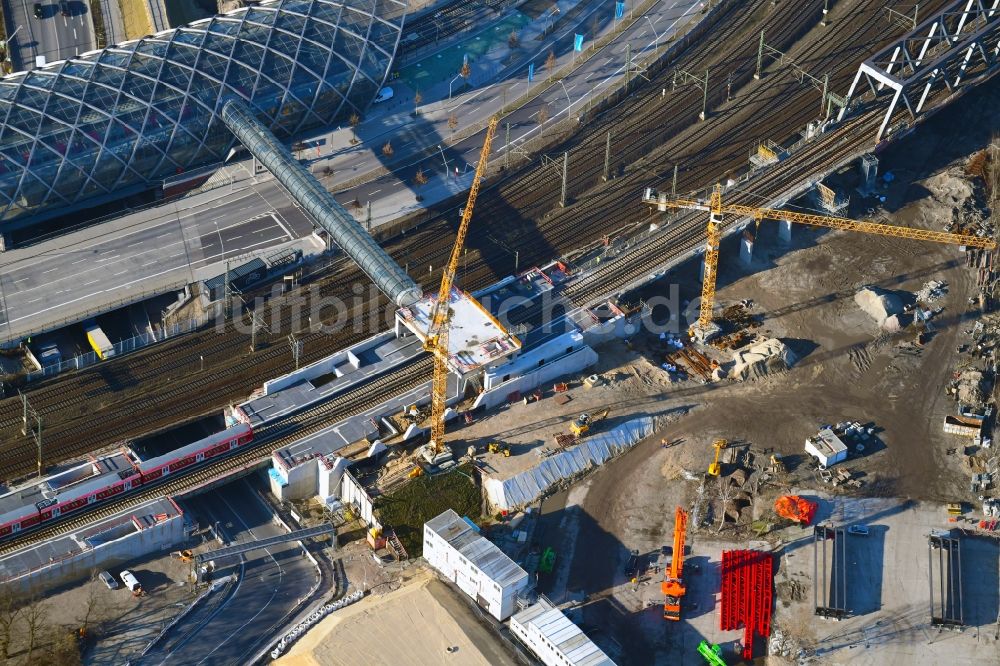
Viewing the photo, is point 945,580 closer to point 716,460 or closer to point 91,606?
point 716,460

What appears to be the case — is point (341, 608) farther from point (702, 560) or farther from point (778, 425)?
point (778, 425)

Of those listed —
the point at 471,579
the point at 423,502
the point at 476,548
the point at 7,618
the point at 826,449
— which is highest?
the point at 826,449

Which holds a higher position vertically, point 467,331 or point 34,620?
point 467,331

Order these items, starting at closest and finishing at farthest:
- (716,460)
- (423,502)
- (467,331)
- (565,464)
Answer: (423,502) < (565,464) < (716,460) < (467,331)

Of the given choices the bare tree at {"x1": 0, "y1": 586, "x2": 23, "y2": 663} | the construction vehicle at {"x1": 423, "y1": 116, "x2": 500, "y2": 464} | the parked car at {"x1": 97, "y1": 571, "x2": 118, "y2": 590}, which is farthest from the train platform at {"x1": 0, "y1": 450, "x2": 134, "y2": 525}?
the construction vehicle at {"x1": 423, "y1": 116, "x2": 500, "y2": 464}

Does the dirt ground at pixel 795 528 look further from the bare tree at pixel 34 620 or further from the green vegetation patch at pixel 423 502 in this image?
the bare tree at pixel 34 620

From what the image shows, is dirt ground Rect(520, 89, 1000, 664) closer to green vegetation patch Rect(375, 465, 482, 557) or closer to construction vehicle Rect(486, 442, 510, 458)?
construction vehicle Rect(486, 442, 510, 458)

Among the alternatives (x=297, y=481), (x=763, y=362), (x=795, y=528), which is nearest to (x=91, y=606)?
(x=297, y=481)
